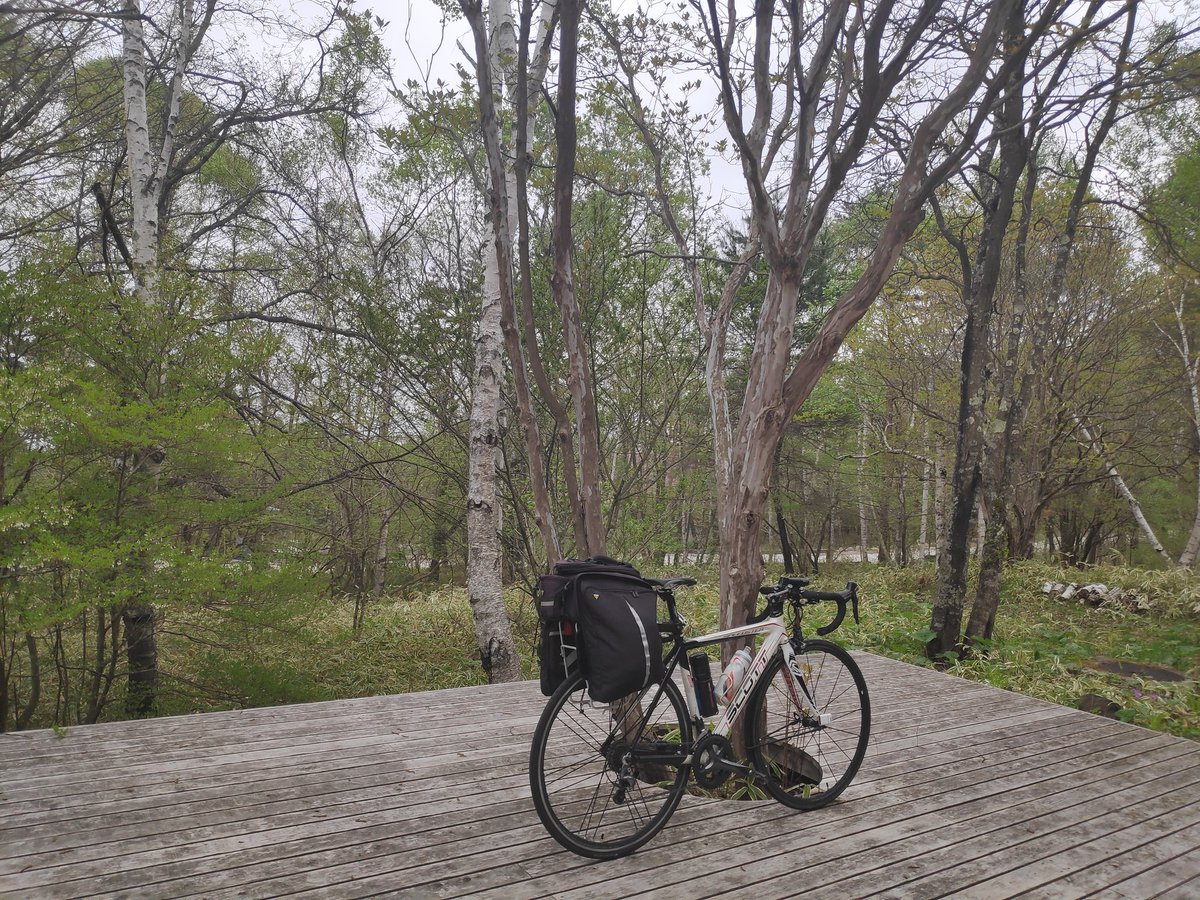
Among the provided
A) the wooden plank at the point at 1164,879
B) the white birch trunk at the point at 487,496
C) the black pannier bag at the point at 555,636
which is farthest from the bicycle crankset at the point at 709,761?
the white birch trunk at the point at 487,496

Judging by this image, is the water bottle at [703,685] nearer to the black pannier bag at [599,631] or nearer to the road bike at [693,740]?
the road bike at [693,740]

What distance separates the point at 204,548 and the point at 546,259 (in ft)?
13.2

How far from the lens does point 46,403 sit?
3.49m

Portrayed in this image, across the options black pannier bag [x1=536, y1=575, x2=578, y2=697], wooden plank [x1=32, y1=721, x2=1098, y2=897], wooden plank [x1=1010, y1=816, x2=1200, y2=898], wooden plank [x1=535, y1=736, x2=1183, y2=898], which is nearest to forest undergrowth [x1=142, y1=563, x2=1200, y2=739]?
wooden plank [x1=535, y1=736, x2=1183, y2=898]

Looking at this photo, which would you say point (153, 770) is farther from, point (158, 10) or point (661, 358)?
point (158, 10)

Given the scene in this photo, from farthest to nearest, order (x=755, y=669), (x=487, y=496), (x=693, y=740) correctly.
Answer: (x=487, y=496) → (x=755, y=669) → (x=693, y=740)

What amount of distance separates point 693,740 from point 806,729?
0.62 m

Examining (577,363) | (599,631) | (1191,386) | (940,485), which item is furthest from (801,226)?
(1191,386)

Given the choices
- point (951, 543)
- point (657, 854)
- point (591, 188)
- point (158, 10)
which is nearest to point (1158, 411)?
point (951, 543)

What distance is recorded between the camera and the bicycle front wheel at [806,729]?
8.23ft

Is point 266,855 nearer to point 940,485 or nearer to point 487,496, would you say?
point 487,496

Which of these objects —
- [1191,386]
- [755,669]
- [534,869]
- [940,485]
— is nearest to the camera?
[534,869]

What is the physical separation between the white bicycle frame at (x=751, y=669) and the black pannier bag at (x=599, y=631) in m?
0.27

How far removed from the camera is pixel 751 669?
2.50m
